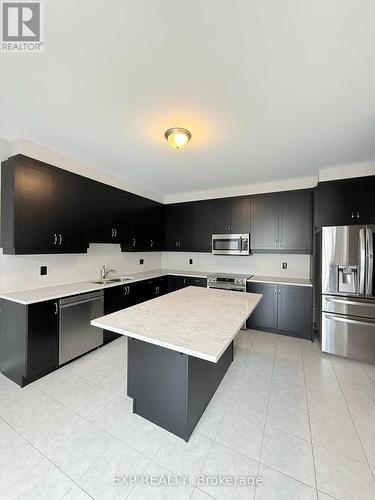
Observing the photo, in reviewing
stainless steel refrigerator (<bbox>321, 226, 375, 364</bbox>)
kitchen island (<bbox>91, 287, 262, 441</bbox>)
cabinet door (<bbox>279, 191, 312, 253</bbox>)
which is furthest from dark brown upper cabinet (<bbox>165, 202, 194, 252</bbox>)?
kitchen island (<bbox>91, 287, 262, 441</bbox>)

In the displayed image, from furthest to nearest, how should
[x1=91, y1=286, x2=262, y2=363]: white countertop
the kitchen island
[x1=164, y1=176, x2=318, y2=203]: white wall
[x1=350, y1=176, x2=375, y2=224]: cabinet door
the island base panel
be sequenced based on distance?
[x1=164, y1=176, x2=318, y2=203]: white wall → [x1=350, y1=176, x2=375, y2=224]: cabinet door → the island base panel → the kitchen island → [x1=91, y1=286, x2=262, y2=363]: white countertop

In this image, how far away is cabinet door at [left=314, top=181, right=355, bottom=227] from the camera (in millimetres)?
2906

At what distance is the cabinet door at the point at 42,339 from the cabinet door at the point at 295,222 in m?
3.48

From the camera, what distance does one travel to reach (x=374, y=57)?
50.8 inches

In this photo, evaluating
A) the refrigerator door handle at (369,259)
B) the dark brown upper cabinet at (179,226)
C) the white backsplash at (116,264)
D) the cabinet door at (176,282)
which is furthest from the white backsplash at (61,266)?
the refrigerator door handle at (369,259)

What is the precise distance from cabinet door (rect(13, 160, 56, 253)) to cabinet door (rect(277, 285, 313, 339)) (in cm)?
343

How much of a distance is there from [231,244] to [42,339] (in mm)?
3120

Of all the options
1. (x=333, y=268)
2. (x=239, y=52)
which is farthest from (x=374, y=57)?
(x=333, y=268)

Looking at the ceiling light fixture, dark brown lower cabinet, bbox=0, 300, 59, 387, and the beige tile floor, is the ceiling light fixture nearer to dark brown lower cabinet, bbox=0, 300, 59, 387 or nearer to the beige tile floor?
dark brown lower cabinet, bbox=0, 300, 59, 387

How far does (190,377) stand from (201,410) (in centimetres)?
48

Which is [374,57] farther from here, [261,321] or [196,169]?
[261,321]

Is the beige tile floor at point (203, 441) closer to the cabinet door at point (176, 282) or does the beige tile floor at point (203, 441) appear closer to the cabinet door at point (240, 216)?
the cabinet door at point (176, 282)

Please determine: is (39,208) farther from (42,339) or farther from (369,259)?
(369,259)

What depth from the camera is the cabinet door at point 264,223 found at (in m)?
3.69
